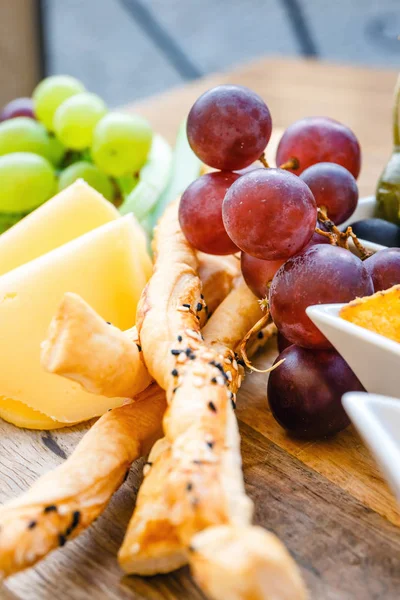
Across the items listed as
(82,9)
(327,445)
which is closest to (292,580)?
(327,445)

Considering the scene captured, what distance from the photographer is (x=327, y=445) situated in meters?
0.73

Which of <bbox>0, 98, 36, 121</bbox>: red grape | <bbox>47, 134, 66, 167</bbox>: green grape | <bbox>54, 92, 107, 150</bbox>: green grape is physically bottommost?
<bbox>47, 134, 66, 167</bbox>: green grape

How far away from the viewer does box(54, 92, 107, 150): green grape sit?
1.15 metres

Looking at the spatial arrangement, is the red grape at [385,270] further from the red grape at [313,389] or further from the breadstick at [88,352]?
the breadstick at [88,352]

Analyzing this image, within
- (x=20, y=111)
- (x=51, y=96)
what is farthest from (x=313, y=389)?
(x=20, y=111)

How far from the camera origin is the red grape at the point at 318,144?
88cm

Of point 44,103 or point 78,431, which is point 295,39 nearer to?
point 44,103

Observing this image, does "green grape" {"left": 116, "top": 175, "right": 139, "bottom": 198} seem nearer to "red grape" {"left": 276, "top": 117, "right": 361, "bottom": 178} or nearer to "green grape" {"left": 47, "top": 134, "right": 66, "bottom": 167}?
"green grape" {"left": 47, "top": 134, "right": 66, "bottom": 167}

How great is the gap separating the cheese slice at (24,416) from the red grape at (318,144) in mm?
443

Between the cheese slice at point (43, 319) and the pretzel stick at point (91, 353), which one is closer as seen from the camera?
the pretzel stick at point (91, 353)

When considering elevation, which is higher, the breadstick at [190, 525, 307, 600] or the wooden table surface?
the breadstick at [190, 525, 307, 600]

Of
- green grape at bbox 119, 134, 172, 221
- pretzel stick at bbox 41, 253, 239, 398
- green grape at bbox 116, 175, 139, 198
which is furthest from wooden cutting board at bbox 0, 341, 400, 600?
green grape at bbox 116, 175, 139, 198

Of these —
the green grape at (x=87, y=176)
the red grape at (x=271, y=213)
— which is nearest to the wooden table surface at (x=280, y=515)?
the red grape at (x=271, y=213)

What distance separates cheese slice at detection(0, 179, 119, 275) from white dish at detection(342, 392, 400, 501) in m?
0.51
